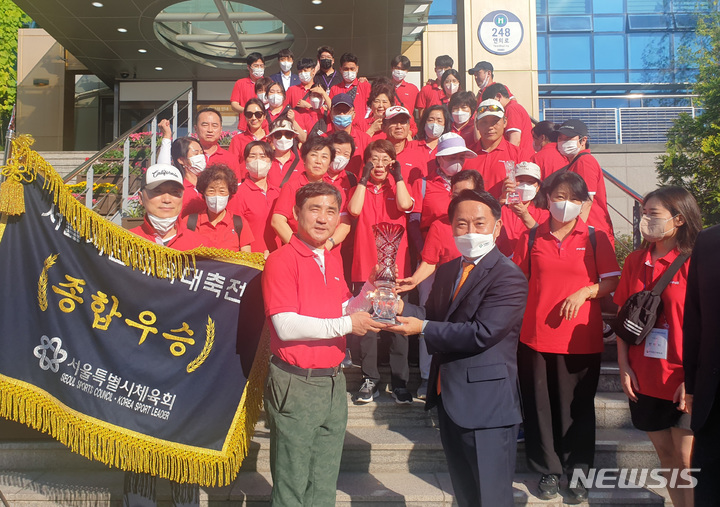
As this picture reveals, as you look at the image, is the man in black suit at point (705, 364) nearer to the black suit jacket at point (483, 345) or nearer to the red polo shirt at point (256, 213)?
the black suit jacket at point (483, 345)

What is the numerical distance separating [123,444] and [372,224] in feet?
8.66

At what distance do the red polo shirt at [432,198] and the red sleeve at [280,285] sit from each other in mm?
2229

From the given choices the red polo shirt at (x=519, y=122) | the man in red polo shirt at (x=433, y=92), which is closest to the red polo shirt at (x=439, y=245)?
the red polo shirt at (x=519, y=122)

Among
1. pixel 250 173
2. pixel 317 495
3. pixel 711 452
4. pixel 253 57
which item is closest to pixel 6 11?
pixel 253 57

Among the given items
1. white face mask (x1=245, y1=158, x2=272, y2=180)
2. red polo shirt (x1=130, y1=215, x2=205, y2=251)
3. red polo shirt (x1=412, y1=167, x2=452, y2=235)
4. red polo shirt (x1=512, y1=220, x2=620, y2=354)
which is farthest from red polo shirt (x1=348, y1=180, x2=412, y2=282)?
red polo shirt (x1=130, y1=215, x2=205, y2=251)

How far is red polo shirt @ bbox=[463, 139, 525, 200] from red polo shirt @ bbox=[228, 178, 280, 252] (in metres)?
2.11

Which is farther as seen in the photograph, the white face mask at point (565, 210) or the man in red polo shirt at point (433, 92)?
the man in red polo shirt at point (433, 92)

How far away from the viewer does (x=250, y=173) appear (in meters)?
5.35

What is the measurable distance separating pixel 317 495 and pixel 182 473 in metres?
0.85

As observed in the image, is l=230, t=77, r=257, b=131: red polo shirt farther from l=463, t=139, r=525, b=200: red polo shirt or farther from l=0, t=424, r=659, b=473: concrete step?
l=0, t=424, r=659, b=473: concrete step

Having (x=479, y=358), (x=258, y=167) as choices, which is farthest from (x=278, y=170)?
(x=479, y=358)

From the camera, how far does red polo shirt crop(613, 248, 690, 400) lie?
327 centimetres

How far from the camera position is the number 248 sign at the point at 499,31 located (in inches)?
502

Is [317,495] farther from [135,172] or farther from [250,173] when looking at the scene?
[135,172]
